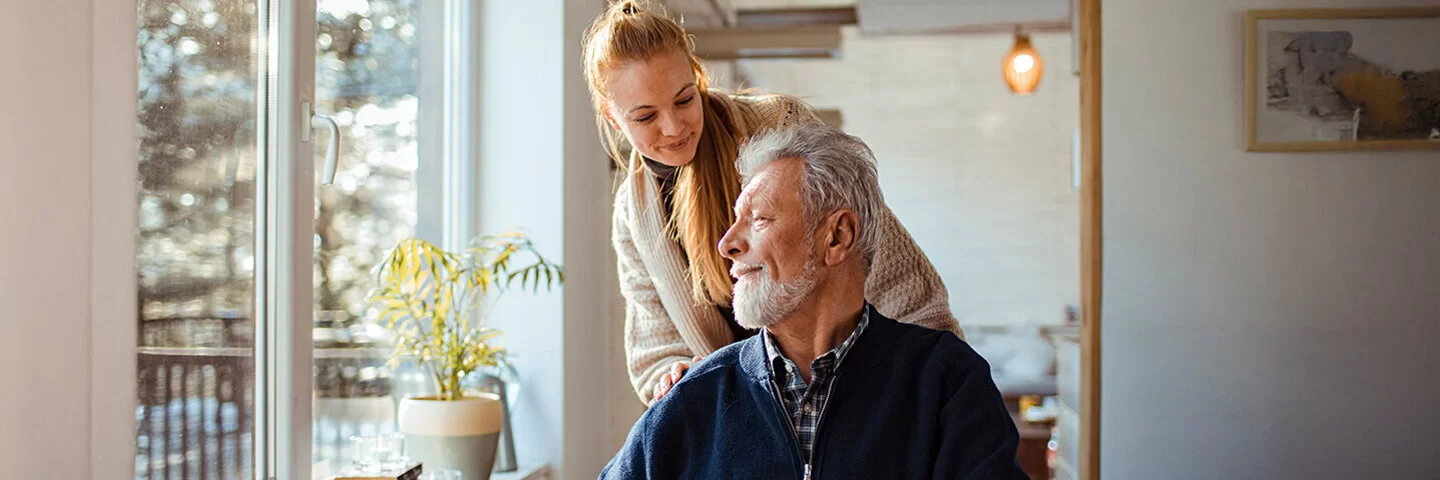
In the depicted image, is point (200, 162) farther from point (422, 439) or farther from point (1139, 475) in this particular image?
point (1139, 475)

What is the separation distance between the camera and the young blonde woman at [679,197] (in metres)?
1.89

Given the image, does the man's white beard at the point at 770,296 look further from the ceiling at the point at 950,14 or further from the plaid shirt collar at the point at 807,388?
the ceiling at the point at 950,14

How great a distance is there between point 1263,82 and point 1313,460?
45.1 inches

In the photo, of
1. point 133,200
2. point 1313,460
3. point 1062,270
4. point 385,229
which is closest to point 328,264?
point 385,229

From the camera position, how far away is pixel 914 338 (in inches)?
64.1

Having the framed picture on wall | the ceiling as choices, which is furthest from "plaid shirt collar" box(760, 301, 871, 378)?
the ceiling

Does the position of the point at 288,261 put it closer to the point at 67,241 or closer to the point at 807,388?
the point at 67,241

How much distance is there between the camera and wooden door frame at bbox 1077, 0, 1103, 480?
3.90 metres

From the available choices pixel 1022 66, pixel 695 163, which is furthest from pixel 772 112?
pixel 1022 66

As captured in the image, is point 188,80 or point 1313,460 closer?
point 188,80

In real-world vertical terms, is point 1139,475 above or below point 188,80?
below

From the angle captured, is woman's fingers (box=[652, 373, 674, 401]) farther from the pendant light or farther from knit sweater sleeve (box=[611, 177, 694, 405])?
the pendant light

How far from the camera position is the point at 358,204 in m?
2.88

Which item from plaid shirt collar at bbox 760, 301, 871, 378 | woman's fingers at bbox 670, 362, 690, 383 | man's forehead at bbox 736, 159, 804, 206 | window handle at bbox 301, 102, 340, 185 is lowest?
Answer: woman's fingers at bbox 670, 362, 690, 383
